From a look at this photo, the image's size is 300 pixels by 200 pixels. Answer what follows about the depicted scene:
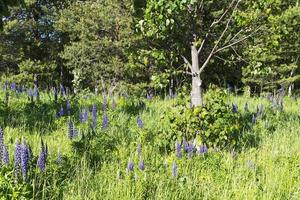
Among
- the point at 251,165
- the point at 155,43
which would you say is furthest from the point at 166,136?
the point at 155,43

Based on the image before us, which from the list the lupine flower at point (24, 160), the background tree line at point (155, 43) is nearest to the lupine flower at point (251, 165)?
the background tree line at point (155, 43)

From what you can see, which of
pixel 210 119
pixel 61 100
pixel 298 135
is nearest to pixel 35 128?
pixel 61 100

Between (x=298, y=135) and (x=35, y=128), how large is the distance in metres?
4.01

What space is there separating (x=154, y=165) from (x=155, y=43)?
235 centimetres

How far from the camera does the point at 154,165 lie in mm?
4168

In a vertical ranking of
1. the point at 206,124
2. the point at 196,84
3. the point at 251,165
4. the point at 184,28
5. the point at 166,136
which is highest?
the point at 184,28

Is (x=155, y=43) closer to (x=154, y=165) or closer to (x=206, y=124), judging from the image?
(x=206, y=124)

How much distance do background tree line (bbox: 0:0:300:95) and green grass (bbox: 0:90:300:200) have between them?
3.45ft

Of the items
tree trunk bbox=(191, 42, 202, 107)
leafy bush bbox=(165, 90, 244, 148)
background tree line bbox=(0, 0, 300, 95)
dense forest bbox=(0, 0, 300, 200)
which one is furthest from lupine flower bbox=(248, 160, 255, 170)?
background tree line bbox=(0, 0, 300, 95)

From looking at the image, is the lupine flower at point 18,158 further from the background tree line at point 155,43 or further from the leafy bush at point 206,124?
the leafy bush at point 206,124

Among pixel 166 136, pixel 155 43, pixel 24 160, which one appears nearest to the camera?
pixel 24 160

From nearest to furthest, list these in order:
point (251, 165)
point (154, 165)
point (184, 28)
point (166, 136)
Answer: point (154, 165), point (251, 165), point (166, 136), point (184, 28)

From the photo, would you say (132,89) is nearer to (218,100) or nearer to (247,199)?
(218,100)

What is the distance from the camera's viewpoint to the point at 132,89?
Answer: 1566 cm
